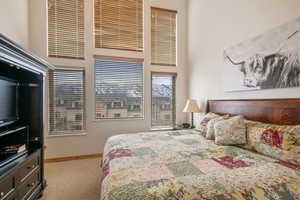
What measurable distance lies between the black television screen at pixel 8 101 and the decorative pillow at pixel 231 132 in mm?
2544

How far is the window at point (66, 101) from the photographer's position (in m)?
3.39

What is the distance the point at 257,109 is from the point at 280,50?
791 mm

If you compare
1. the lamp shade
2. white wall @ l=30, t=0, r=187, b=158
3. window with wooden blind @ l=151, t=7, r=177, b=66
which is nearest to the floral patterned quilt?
the lamp shade

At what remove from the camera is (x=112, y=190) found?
3.66ft

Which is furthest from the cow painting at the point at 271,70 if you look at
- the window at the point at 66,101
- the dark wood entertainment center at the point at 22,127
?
the window at the point at 66,101

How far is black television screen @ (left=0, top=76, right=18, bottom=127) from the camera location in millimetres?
1847

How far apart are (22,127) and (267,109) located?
306 centimetres

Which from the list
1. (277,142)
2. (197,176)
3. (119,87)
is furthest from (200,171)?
(119,87)

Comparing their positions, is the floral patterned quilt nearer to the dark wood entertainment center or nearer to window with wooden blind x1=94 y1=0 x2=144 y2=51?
the dark wood entertainment center

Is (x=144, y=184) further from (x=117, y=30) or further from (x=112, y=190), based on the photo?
(x=117, y=30)

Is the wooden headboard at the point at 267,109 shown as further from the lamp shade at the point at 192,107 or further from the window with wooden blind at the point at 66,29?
the window with wooden blind at the point at 66,29

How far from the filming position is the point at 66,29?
3441 mm

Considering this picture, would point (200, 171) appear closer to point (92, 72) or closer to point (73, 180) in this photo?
point (73, 180)

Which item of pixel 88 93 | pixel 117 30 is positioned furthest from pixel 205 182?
pixel 117 30
